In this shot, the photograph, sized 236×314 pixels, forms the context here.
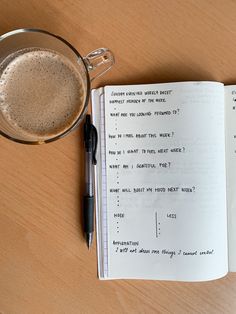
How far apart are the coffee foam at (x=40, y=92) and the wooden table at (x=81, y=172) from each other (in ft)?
0.18

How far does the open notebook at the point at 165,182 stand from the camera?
0.58 m

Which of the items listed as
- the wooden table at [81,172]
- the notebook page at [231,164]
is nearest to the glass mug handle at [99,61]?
the wooden table at [81,172]

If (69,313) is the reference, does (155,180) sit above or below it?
above

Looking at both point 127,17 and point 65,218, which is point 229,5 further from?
point 65,218

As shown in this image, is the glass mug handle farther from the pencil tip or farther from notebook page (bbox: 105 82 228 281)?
the pencil tip

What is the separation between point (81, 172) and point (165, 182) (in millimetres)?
134

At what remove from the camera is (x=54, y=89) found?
532mm

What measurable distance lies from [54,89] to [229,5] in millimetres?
296

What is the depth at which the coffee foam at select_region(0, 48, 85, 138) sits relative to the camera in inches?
20.9

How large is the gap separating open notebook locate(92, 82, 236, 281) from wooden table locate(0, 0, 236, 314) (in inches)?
1.0

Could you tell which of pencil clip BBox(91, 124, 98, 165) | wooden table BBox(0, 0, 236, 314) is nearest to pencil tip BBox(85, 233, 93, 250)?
wooden table BBox(0, 0, 236, 314)

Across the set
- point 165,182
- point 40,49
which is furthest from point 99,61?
point 165,182

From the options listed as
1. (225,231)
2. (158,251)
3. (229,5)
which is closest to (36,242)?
(158,251)

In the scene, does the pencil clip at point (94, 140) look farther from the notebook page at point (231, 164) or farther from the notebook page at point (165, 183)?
the notebook page at point (231, 164)
